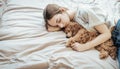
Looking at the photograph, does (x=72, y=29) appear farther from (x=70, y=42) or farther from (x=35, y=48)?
(x=35, y=48)

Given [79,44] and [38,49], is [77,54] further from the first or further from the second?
[38,49]

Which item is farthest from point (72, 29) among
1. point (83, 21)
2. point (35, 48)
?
point (35, 48)

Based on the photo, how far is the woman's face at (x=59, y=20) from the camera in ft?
4.14

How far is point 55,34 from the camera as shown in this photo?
1.28m

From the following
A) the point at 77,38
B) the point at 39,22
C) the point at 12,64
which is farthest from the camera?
the point at 39,22

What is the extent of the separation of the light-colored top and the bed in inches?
4.9

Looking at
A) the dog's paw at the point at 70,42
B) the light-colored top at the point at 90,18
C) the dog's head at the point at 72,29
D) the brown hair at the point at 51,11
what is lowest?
the dog's paw at the point at 70,42

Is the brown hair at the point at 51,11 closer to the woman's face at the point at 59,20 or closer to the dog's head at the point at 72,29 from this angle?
the woman's face at the point at 59,20

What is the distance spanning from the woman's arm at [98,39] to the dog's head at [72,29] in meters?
0.11

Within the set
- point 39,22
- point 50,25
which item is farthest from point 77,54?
point 39,22

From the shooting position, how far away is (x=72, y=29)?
1.27 m

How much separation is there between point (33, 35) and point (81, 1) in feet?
2.09

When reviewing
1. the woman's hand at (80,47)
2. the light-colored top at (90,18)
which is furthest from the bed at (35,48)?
the light-colored top at (90,18)

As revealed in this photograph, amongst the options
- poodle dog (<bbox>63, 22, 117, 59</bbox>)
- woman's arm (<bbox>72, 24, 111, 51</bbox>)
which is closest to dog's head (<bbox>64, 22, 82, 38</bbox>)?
poodle dog (<bbox>63, 22, 117, 59</bbox>)
